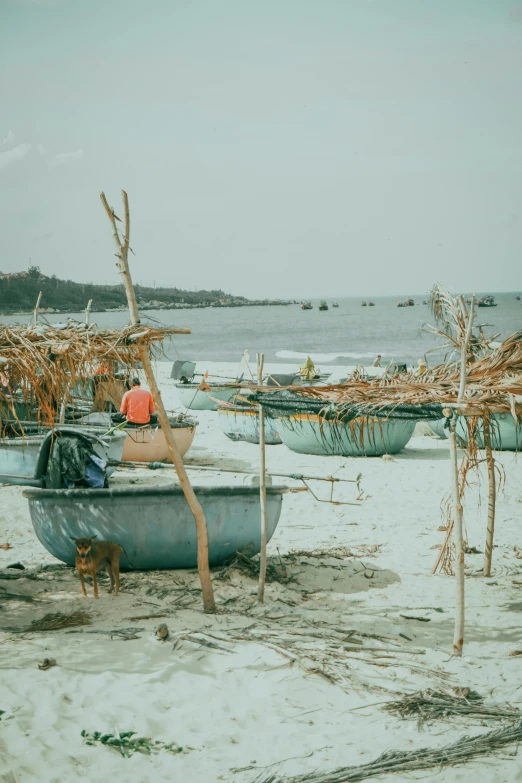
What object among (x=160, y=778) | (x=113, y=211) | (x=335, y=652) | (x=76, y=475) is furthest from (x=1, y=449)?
(x=160, y=778)

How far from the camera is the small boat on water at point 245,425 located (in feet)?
56.7

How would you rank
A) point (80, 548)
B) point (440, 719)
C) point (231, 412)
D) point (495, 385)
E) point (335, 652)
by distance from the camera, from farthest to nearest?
point (231, 412)
point (80, 548)
point (495, 385)
point (335, 652)
point (440, 719)

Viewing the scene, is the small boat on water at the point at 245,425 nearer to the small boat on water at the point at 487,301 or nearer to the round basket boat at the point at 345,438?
the round basket boat at the point at 345,438

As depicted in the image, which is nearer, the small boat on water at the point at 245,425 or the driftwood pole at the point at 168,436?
the driftwood pole at the point at 168,436

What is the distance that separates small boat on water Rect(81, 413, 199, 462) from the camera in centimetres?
1343

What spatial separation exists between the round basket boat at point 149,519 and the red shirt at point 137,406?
528 centimetres

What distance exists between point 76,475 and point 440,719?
4.98 meters

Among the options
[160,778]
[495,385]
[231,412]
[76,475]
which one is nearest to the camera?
[160,778]

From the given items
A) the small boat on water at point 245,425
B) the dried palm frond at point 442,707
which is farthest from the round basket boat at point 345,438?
the dried palm frond at point 442,707

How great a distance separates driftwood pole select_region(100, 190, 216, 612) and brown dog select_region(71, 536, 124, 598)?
101cm

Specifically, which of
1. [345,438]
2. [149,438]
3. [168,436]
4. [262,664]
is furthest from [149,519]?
[345,438]

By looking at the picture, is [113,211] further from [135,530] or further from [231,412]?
[231,412]

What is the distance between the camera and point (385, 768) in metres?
4.43

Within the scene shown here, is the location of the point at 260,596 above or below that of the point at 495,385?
below
